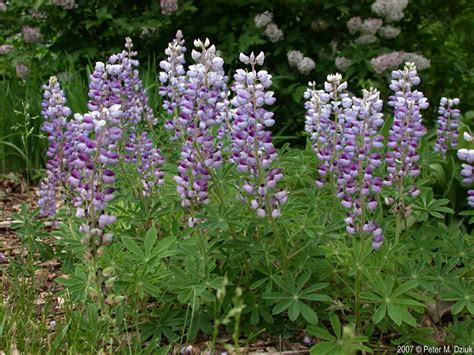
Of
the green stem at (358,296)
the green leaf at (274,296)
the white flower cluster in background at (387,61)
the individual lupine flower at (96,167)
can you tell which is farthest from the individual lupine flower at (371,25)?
the individual lupine flower at (96,167)

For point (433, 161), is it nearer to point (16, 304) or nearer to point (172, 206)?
point (172, 206)

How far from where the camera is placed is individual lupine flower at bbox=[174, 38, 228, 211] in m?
2.39

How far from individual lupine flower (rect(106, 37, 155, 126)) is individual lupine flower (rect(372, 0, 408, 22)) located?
272 cm

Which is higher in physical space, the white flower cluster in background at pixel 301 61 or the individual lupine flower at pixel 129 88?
the individual lupine flower at pixel 129 88

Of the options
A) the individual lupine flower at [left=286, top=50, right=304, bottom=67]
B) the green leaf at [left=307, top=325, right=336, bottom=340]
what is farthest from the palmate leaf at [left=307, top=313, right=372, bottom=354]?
the individual lupine flower at [left=286, top=50, right=304, bottom=67]

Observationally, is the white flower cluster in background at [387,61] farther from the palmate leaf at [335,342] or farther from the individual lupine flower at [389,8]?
the palmate leaf at [335,342]

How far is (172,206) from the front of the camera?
2.81 m

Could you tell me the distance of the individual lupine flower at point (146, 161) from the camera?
319cm

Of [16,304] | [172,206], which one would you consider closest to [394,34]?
[172,206]

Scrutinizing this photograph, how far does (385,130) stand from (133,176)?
65.7 inches

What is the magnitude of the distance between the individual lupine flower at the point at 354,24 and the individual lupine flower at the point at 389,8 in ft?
0.49

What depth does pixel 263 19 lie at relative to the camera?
5.59 meters

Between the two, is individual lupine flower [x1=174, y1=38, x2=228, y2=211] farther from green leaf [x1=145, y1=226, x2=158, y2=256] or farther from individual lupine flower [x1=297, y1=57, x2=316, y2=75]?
individual lupine flower [x1=297, y1=57, x2=316, y2=75]

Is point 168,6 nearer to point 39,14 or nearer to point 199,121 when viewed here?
point 39,14
